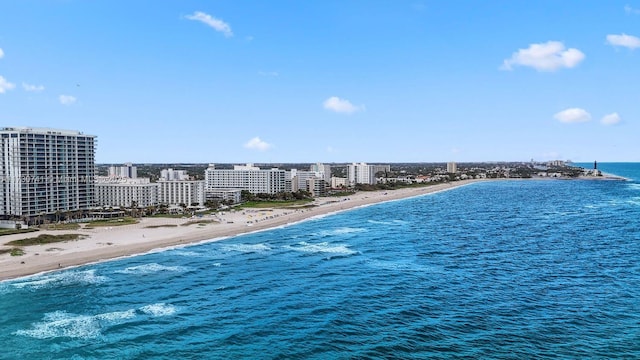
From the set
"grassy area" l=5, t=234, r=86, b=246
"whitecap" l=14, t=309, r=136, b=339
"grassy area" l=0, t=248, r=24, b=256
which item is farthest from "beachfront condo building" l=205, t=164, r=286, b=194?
"whitecap" l=14, t=309, r=136, b=339

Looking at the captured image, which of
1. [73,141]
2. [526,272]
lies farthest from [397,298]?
[73,141]

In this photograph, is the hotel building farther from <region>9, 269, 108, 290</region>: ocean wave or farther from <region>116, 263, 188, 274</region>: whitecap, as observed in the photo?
<region>9, 269, 108, 290</region>: ocean wave

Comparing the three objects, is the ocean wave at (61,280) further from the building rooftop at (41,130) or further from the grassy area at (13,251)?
the building rooftop at (41,130)

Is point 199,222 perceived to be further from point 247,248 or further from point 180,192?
point 180,192

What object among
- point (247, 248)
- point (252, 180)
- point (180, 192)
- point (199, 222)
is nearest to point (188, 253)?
point (247, 248)

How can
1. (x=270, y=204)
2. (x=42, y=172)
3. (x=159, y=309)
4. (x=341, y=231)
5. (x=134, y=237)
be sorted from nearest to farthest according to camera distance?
(x=159, y=309) → (x=134, y=237) → (x=341, y=231) → (x=42, y=172) → (x=270, y=204)

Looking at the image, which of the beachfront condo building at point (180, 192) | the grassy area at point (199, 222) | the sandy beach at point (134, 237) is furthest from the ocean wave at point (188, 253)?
the beachfront condo building at point (180, 192)
